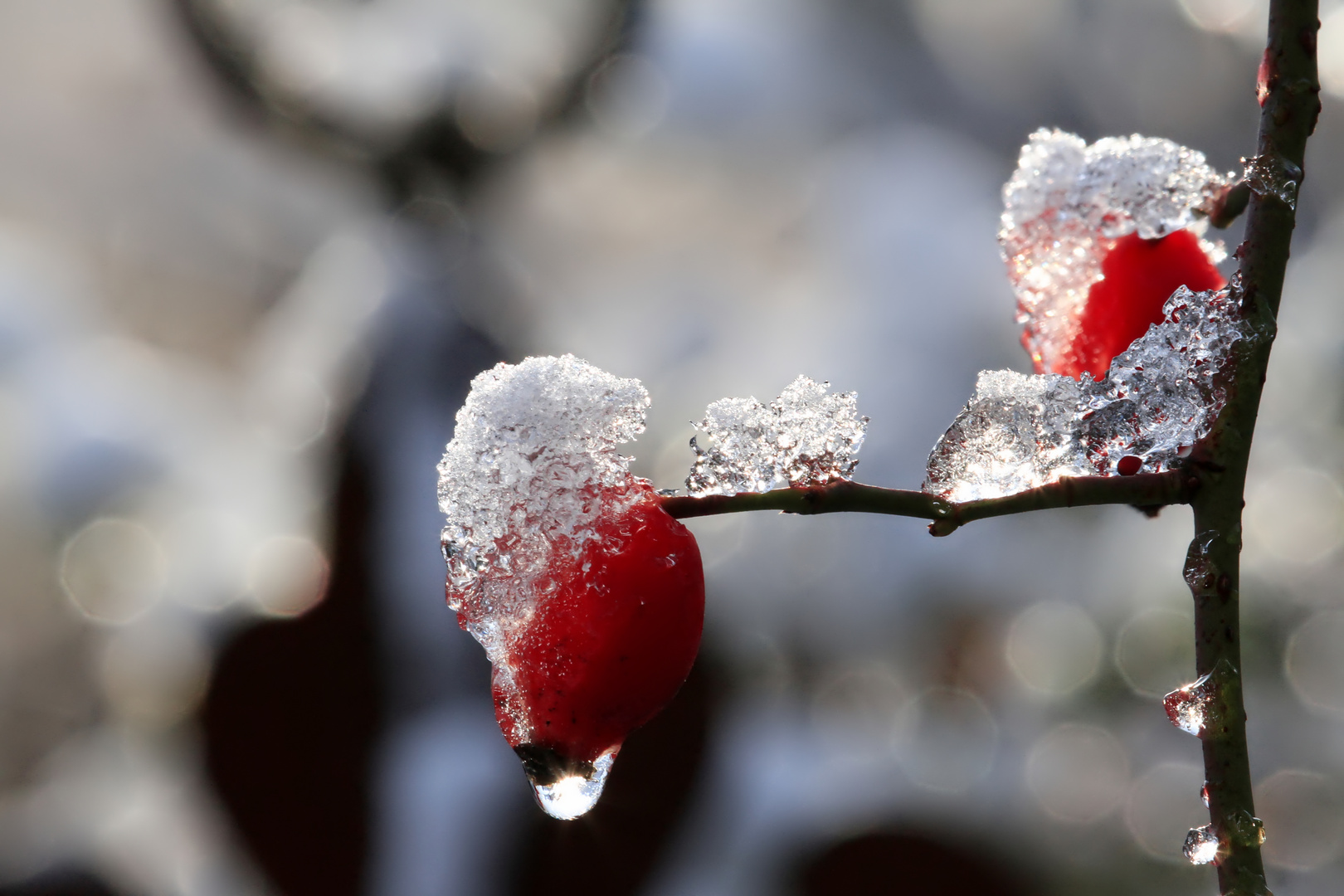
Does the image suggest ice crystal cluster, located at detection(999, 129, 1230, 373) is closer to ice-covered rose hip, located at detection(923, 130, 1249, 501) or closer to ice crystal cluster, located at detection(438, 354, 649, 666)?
ice-covered rose hip, located at detection(923, 130, 1249, 501)

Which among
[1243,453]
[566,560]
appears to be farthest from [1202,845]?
[566,560]

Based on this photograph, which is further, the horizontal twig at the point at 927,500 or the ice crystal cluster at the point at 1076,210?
the ice crystal cluster at the point at 1076,210

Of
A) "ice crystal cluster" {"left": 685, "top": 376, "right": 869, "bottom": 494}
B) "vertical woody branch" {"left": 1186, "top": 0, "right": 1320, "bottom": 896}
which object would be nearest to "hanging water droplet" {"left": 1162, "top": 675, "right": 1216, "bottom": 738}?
"vertical woody branch" {"left": 1186, "top": 0, "right": 1320, "bottom": 896}

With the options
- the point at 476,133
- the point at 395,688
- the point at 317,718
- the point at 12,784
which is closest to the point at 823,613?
the point at 395,688

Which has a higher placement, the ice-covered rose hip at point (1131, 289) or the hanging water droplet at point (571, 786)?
the ice-covered rose hip at point (1131, 289)

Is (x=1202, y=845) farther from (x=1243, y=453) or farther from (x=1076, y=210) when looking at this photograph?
(x=1076, y=210)

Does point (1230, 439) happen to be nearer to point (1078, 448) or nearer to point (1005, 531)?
point (1078, 448)

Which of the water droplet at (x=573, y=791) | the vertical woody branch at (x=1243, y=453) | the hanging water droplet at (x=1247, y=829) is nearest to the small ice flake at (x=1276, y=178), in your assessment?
the vertical woody branch at (x=1243, y=453)

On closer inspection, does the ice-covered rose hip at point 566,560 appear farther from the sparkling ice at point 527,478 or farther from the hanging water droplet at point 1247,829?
the hanging water droplet at point 1247,829
